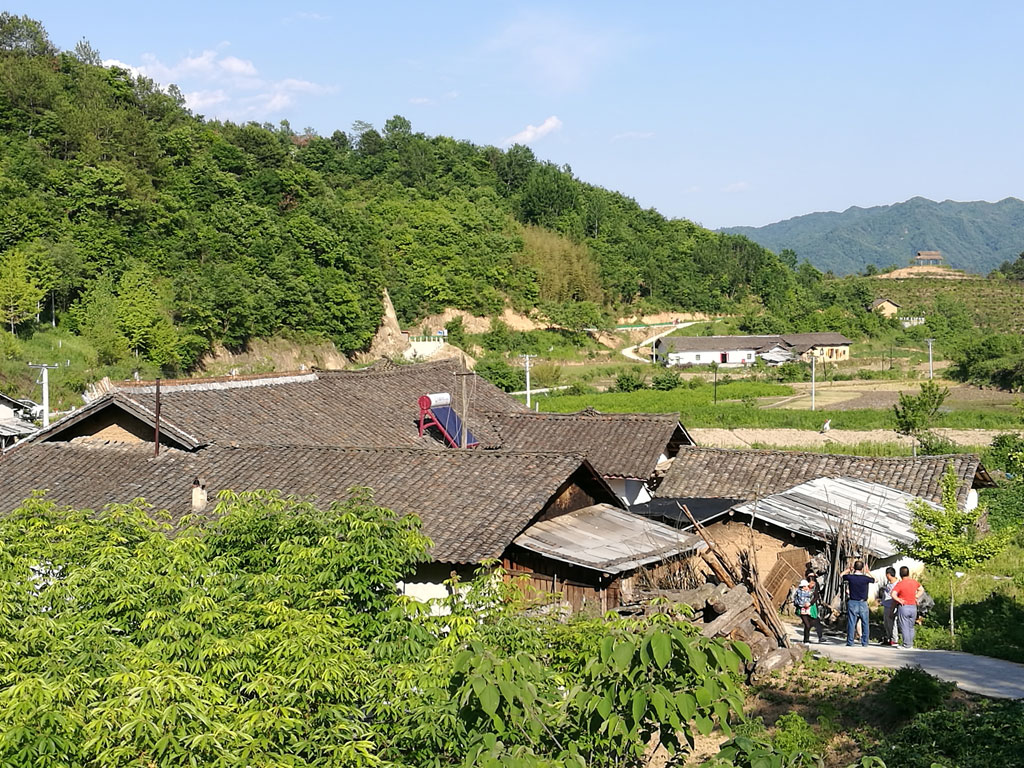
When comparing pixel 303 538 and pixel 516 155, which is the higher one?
pixel 516 155

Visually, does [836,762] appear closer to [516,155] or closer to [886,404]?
[886,404]

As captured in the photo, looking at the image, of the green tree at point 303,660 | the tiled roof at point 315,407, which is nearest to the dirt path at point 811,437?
the tiled roof at point 315,407

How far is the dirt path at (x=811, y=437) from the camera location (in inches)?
1414

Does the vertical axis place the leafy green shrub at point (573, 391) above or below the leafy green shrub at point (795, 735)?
above

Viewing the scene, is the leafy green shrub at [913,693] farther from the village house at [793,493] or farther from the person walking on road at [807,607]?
the village house at [793,493]

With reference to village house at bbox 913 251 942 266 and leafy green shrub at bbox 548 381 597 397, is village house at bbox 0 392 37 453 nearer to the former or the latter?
leafy green shrub at bbox 548 381 597 397

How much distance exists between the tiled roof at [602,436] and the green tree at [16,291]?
2998 centimetres

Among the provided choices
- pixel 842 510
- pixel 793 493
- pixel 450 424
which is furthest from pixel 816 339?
pixel 842 510

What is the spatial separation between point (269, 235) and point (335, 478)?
46849 mm

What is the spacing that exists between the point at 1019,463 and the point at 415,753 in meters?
10.3

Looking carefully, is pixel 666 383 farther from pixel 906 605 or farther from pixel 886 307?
pixel 886 307

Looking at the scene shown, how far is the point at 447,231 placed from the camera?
79938 mm

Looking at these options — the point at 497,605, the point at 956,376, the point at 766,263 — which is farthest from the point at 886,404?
the point at 766,263

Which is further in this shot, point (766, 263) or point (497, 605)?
point (766, 263)
